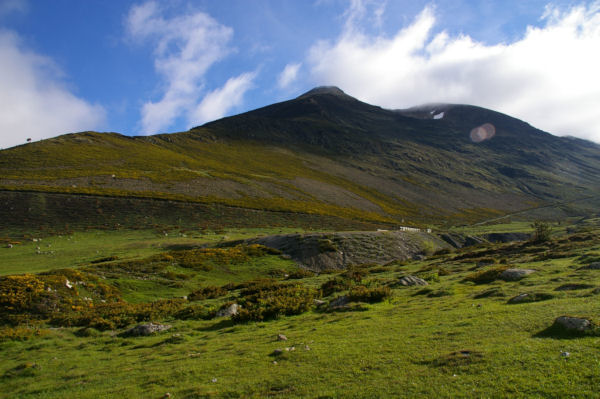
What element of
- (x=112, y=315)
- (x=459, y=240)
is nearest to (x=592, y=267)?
(x=112, y=315)

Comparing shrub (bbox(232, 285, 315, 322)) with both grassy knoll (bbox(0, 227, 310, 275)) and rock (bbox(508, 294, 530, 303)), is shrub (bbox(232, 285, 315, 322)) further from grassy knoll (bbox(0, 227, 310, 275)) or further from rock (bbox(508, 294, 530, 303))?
grassy knoll (bbox(0, 227, 310, 275))

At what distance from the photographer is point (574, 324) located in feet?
31.4

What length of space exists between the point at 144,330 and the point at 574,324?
18.0 meters

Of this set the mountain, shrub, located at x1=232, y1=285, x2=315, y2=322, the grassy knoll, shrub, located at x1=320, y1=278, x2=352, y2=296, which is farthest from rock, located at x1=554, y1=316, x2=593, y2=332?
the mountain

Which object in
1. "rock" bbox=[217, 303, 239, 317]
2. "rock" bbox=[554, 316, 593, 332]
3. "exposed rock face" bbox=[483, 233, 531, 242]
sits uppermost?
"rock" bbox=[554, 316, 593, 332]

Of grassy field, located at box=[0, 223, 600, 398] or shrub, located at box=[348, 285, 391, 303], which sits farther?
shrub, located at box=[348, 285, 391, 303]

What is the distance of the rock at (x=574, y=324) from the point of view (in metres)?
9.37

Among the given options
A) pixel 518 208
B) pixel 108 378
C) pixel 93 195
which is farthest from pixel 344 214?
pixel 518 208

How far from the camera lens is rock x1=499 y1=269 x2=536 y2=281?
19.5m

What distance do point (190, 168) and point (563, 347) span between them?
122 meters

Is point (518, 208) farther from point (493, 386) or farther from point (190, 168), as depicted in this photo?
point (493, 386)

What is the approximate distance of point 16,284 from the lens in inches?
854

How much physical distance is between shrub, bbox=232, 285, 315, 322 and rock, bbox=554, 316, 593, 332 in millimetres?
12269

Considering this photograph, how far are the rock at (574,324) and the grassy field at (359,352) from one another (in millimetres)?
414
